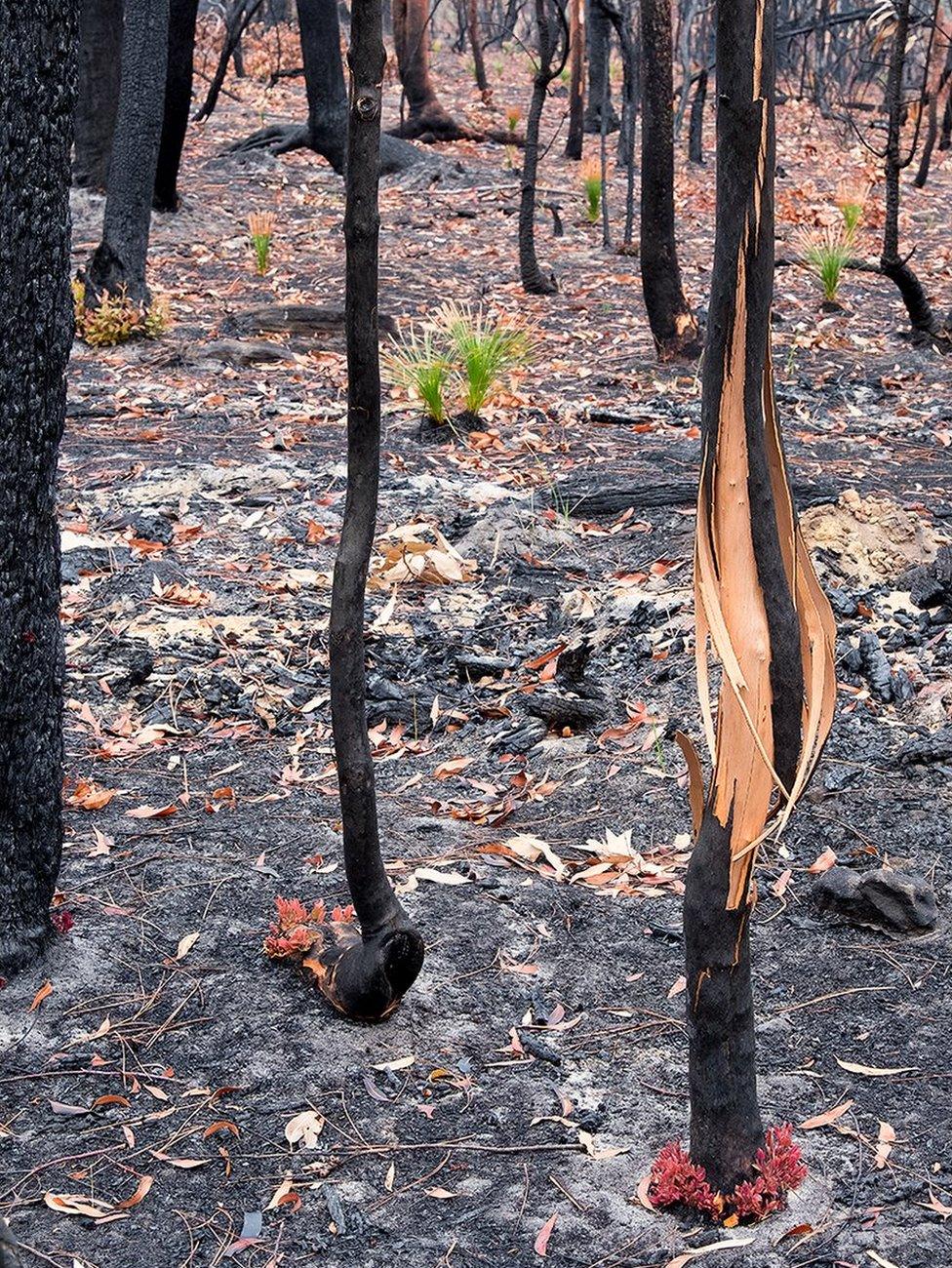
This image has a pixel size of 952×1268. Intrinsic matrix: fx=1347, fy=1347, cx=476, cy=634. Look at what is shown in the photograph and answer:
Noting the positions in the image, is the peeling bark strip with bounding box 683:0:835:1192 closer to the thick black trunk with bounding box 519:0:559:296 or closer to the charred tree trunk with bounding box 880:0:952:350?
the charred tree trunk with bounding box 880:0:952:350

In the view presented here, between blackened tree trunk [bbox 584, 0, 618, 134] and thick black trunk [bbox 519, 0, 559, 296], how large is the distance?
5.98 metres

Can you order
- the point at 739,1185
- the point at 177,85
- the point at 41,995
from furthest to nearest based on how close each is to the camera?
the point at 177,85 < the point at 41,995 < the point at 739,1185

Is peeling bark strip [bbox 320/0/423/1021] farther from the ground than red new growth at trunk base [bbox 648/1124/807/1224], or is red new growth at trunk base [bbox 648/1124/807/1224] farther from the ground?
peeling bark strip [bbox 320/0/423/1021]

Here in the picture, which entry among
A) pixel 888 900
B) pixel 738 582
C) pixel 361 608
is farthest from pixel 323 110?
pixel 738 582

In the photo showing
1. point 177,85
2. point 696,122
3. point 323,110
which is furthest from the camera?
point 696,122

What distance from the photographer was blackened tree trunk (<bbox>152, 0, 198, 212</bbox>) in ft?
38.7

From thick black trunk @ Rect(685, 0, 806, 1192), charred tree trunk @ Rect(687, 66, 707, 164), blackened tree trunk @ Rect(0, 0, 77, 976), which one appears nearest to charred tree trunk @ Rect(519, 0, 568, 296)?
charred tree trunk @ Rect(687, 66, 707, 164)

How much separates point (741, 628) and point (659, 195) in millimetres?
6711

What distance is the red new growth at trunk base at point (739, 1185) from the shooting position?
8.45 ft

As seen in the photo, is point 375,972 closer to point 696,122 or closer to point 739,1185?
point 739,1185

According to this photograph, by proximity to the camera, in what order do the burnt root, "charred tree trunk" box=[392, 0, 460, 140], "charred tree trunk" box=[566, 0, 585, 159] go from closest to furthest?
the burnt root, "charred tree trunk" box=[566, 0, 585, 159], "charred tree trunk" box=[392, 0, 460, 140]

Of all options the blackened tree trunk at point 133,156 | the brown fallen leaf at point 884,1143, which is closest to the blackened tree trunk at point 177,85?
the blackened tree trunk at point 133,156

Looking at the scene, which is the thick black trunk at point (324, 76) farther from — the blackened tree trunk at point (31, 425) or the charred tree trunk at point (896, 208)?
the blackened tree trunk at point (31, 425)

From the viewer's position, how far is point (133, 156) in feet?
30.4
